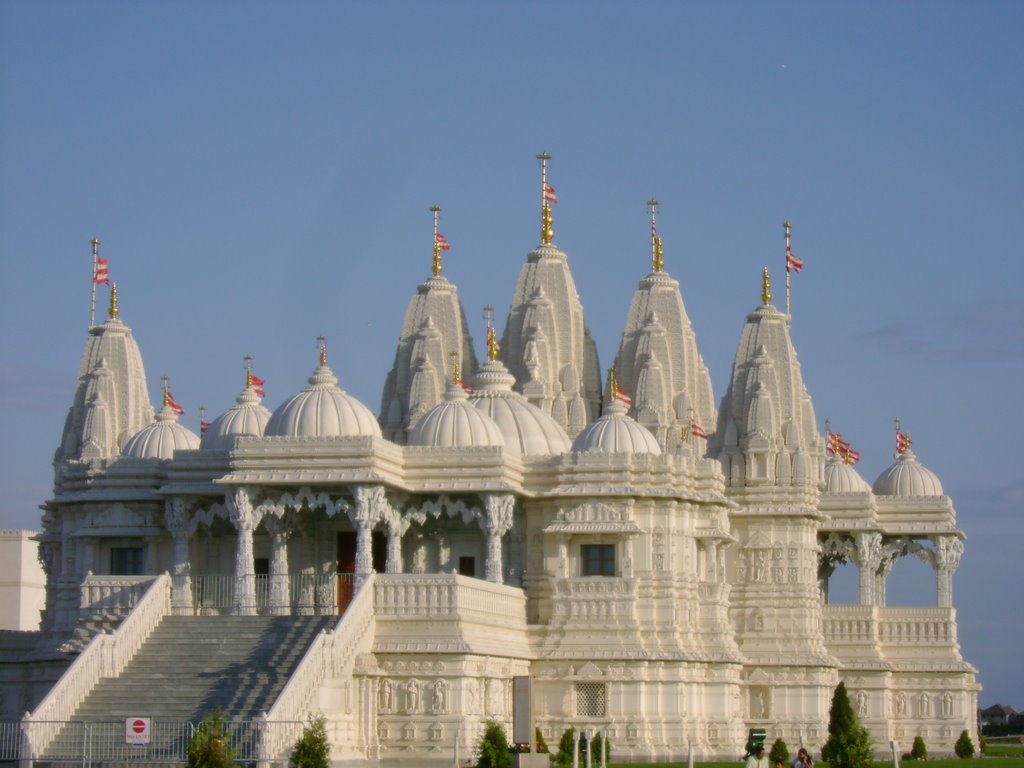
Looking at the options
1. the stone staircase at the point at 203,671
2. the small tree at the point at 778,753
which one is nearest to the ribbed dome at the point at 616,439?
the small tree at the point at 778,753

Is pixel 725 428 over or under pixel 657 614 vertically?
over

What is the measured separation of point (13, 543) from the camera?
98125 mm

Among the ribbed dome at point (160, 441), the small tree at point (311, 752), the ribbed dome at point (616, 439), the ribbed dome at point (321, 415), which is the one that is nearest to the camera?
the small tree at point (311, 752)

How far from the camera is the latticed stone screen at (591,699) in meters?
60.3

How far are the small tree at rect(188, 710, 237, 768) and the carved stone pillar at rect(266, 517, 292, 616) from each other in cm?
1324

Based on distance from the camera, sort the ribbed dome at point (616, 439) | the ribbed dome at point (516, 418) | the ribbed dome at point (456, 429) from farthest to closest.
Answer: the ribbed dome at point (516, 418), the ribbed dome at point (616, 439), the ribbed dome at point (456, 429)

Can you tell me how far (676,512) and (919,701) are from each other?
1510 centimetres

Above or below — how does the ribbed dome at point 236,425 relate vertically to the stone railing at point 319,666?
above

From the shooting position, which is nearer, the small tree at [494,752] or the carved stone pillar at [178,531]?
the small tree at [494,752]

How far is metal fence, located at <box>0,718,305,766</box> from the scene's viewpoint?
4812 cm

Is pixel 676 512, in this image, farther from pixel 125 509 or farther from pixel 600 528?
pixel 125 509

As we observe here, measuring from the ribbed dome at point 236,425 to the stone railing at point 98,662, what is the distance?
22.5ft

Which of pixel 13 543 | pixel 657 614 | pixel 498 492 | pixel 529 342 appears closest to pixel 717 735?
pixel 657 614

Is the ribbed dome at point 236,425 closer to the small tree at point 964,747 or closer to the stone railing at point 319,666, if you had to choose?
the stone railing at point 319,666
